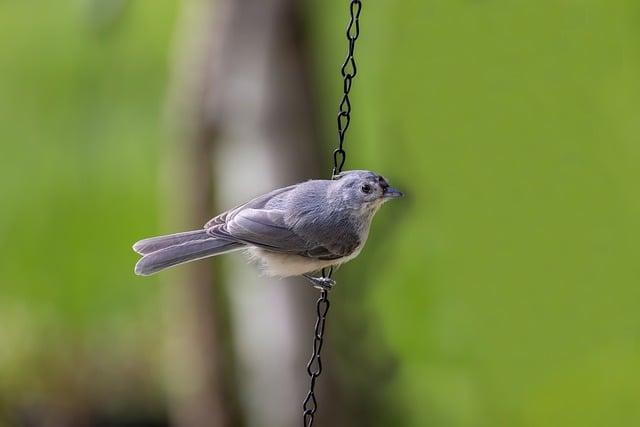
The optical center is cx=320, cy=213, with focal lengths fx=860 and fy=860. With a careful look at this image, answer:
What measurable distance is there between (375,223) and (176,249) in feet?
6.26

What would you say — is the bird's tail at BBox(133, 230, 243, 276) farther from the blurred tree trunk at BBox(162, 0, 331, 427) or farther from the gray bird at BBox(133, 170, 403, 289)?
the blurred tree trunk at BBox(162, 0, 331, 427)

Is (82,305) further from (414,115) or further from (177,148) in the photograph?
(414,115)

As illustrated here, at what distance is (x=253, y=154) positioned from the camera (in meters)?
3.37

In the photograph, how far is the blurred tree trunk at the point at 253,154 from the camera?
3.37 m

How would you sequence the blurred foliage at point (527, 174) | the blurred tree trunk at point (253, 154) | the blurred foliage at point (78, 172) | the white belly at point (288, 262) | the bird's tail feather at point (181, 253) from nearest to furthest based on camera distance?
the bird's tail feather at point (181, 253)
the white belly at point (288, 262)
the blurred tree trunk at point (253, 154)
the blurred foliage at point (527, 174)
the blurred foliage at point (78, 172)

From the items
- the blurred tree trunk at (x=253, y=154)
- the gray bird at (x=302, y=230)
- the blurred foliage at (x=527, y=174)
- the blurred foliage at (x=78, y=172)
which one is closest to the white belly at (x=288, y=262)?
the gray bird at (x=302, y=230)

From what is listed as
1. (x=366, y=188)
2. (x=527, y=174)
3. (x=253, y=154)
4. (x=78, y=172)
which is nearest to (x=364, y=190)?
(x=366, y=188)

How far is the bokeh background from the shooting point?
11.4 ft

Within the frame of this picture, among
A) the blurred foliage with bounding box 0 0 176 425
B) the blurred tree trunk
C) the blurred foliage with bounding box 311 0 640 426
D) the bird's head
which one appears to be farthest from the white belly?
the blurred foliage with bounding box 0 0 176 425

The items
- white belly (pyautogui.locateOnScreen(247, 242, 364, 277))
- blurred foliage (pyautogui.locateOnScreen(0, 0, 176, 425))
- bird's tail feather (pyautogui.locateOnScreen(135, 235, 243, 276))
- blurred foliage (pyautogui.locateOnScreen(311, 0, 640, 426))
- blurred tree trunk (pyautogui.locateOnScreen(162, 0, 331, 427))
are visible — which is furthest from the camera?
blurred foliage (pyautogui.locateOnScreen(0, 0, 176, 425))

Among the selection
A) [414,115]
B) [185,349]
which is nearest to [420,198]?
[414,115]

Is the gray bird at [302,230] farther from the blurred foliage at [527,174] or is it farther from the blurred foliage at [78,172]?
the blurred foliage at [78,172]

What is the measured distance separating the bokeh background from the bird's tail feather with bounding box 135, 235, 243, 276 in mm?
1301

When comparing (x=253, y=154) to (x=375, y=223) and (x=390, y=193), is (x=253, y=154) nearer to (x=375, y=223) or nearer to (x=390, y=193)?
(x=375, y=223)
